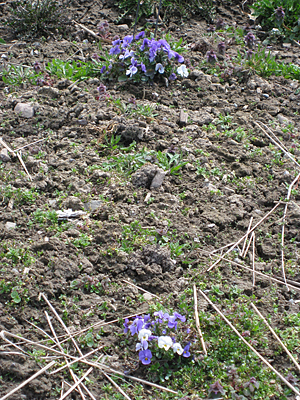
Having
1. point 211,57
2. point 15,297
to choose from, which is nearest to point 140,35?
point 211,57

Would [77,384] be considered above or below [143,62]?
below

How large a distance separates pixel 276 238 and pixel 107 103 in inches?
82.6

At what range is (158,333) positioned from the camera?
7.64 feet

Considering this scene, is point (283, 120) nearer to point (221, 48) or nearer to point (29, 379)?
point (221, 48)

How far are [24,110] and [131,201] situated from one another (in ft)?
5.09

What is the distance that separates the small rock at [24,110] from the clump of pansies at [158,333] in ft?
7.83

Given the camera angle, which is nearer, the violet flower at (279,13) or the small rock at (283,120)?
the small rock at (283,120)

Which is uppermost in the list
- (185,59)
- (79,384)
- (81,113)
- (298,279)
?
(185,59)

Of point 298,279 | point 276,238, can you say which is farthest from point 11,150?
point 298,279

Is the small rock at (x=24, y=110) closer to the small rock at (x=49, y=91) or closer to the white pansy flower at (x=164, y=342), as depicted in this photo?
the small rock at (x=49, y=91)

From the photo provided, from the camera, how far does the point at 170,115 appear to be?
4.03 meters

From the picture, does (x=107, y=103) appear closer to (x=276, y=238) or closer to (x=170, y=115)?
(x=170, y=115)

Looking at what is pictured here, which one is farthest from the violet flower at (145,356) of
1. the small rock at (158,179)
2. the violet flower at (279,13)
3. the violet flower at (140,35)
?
the violet flower at (279,13)

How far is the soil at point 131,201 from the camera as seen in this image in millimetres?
2533
